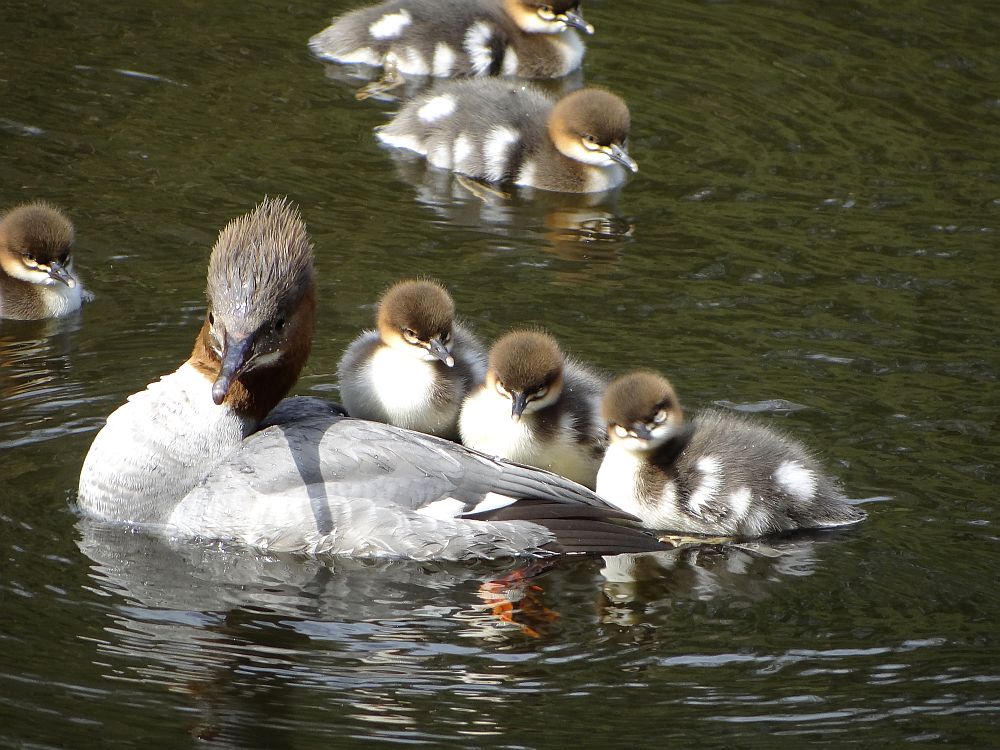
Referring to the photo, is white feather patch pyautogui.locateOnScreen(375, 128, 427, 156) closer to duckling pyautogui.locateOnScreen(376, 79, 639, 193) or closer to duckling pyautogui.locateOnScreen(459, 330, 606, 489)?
duckling pyautogui.locateOnScreen(376, 79, 639, 193)

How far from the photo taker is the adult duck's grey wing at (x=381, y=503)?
16.3 feet

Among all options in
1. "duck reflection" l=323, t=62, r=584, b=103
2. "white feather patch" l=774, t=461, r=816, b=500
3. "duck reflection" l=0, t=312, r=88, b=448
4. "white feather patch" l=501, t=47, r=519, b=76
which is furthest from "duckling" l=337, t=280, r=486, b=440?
"white feather patch" l=501, t=47, r=519, b=76

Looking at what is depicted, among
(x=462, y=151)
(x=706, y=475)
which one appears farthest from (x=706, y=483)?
(x=462, y=151)

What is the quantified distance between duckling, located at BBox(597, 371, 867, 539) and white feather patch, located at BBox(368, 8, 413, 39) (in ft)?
15.4

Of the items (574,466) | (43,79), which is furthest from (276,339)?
(43,79)

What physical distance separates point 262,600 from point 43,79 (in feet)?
17.4

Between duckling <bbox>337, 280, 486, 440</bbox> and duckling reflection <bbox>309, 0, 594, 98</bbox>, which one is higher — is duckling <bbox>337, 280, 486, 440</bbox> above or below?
below

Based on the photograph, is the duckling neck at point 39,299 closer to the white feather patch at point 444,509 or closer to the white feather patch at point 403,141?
the white feather patch at point 403,141

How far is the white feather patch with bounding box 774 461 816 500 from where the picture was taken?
5.15m

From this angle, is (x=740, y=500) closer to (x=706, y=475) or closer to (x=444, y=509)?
(x=706, y=475)

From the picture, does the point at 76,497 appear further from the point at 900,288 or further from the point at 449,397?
the point at 900,288

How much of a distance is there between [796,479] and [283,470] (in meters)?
1.71

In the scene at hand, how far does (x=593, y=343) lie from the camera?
6457mm

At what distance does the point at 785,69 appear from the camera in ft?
31.6
